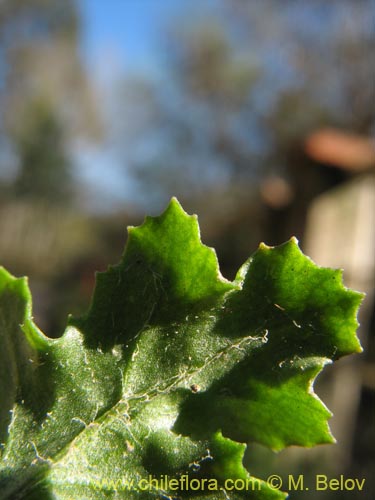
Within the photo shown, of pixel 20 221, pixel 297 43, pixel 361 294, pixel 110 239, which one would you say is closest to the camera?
pixel 361 294

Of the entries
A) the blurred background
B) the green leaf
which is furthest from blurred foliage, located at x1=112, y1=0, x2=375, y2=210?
the green leaf

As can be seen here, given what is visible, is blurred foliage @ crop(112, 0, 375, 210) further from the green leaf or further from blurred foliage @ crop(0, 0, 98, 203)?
the green leaf

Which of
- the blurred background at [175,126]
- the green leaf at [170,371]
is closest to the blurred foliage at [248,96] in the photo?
the blurred background at [175,126]

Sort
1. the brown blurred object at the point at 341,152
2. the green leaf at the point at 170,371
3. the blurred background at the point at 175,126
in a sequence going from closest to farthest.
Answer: the green leaf at the point at 170,371 < the brown blurred object at the point at 341,152 < the blurred background at the point at 175,126

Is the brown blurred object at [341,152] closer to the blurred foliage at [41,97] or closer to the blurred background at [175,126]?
the blurred background at [175,126]

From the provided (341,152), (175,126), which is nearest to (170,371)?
(341,152)

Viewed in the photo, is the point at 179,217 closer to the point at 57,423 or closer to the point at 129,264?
the point at 129,264

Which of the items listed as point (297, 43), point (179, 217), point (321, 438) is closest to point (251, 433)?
point (321, 438)

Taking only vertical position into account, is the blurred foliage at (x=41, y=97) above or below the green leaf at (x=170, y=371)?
above
